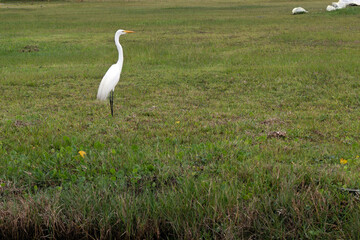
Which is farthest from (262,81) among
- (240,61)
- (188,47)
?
(188,47)

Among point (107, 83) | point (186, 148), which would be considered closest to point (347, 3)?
point (107, 83)

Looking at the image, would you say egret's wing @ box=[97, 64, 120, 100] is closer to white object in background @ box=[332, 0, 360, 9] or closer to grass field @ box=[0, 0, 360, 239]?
grass field @ box=[0, 0, 360, 239]

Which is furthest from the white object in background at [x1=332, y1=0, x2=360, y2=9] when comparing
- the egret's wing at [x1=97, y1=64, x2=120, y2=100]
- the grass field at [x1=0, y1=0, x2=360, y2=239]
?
the egret's wing at [x1=97, y1=64, x2=120, y2=100]

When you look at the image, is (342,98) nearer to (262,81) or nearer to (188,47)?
(262,81)

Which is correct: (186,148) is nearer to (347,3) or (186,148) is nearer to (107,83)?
(107,83)

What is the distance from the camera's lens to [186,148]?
Result: 17.3 ft

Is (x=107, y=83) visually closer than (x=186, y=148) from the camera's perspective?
No

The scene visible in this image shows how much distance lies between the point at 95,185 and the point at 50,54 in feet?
46.7

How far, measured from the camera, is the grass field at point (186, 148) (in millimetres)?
3391

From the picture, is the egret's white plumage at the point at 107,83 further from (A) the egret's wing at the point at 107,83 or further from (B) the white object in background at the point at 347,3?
(B) the white object in background at the point at 347,3

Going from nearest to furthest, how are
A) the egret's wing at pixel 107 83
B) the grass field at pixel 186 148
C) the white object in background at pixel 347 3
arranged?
the grass field at pixel 186 148 → the egret's wing at pixel 107 83 → the white object in background at pixel 347 3

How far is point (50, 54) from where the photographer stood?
666 inches

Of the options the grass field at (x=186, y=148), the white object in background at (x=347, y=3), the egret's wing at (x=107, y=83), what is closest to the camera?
the grass field at (x=186, y=148)

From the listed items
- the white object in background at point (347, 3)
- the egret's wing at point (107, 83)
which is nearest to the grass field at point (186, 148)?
the egret's wing at point (107, 83)
